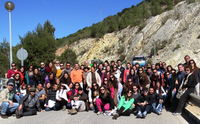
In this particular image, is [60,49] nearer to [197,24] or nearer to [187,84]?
[197,24]

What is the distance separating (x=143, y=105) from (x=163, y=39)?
2506 centimetres

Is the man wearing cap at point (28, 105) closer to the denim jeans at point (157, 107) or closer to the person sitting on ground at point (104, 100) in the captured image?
the person sitting on ground at point (104, 100)

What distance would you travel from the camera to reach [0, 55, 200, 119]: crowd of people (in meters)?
6.96

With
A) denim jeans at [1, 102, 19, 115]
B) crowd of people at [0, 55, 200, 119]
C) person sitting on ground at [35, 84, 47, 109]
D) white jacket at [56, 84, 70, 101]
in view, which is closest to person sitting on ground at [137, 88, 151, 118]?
crowd of people at [0, 55, 200, 119]

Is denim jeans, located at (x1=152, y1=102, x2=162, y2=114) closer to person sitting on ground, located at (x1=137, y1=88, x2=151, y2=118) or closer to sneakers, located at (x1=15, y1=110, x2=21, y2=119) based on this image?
person sitting on ground, located at (x1=137, y1=88, x2=151, y2=118)

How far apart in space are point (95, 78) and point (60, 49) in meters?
53.7

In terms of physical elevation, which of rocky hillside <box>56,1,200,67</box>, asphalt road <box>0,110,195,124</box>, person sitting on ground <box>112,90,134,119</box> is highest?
rocky hillside <box>56,1,200,67</box>

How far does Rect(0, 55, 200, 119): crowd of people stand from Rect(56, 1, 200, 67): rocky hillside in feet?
47.5

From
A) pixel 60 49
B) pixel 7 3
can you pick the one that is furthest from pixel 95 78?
pixel 60 49

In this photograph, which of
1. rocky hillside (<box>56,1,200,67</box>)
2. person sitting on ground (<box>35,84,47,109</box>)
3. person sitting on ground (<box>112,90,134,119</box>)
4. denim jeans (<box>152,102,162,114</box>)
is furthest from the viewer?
rocky hillside (<box>56,1,200,67</box>)

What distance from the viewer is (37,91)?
321 inches

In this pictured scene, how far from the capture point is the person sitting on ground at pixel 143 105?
6583 mm

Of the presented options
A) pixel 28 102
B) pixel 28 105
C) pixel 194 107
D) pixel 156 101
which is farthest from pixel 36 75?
pixel 194 107

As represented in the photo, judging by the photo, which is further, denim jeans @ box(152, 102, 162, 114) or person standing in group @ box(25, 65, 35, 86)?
person standing in group @ box(25, 65, 35, 86)
